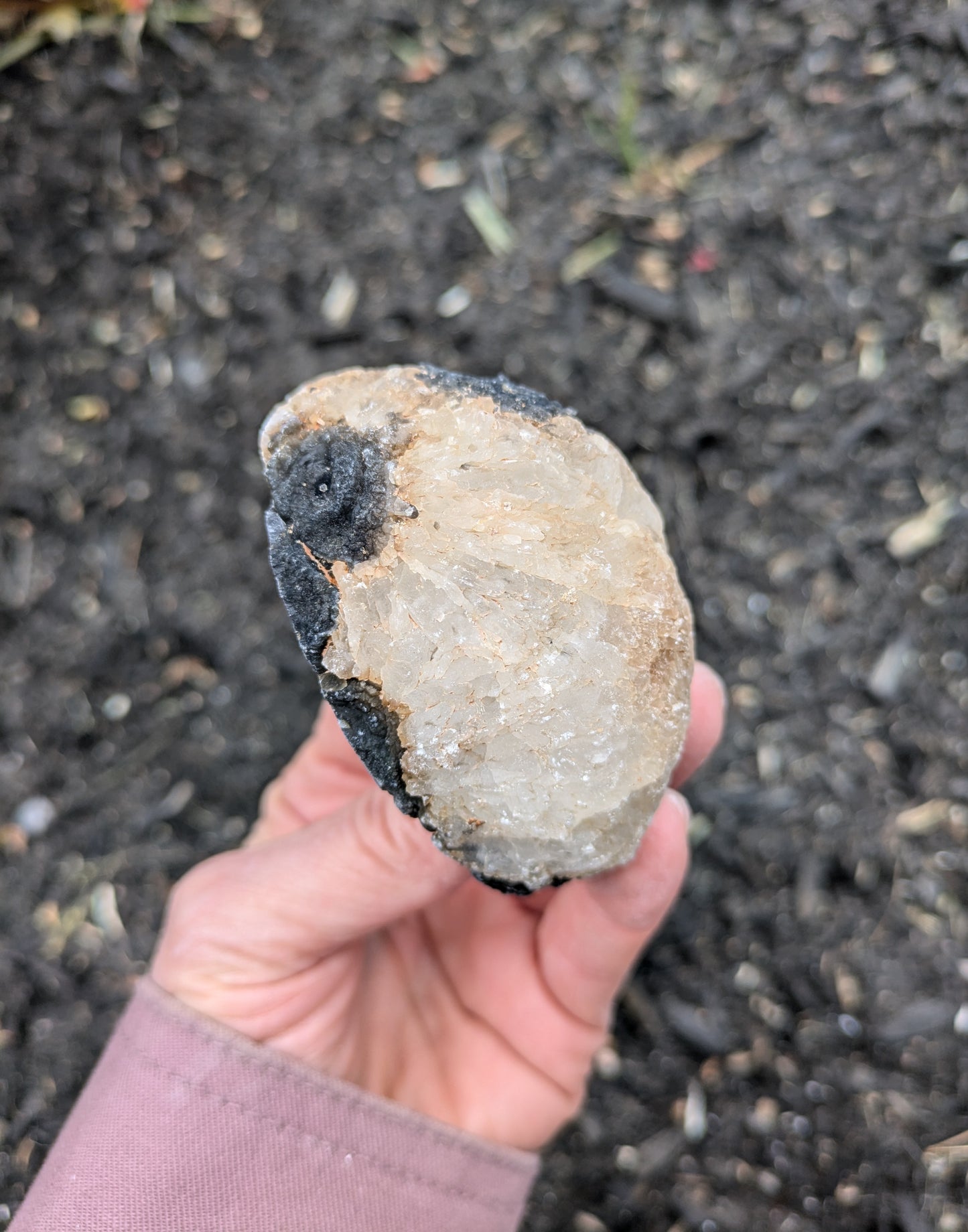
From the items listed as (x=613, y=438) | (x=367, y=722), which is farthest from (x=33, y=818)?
(x=613, y=438)

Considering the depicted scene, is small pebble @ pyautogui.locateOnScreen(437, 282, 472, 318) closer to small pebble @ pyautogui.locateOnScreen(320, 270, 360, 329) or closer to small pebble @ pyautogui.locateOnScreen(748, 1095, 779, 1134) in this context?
small pebble @ pyautogui.locateOnScreen(320, 270, 360, 329)

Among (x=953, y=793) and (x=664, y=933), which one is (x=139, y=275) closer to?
(x=664, y=933)

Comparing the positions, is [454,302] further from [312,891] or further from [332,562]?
[312,891]

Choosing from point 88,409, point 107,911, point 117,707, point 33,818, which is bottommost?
point 107,911

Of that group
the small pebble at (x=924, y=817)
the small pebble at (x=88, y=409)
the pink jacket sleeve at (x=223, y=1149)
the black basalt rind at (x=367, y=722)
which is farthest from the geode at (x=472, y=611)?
the small pebble at (x=88, y=409)

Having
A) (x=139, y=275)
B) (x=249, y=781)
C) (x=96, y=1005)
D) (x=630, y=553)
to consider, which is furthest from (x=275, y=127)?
(x=96, y=1005)

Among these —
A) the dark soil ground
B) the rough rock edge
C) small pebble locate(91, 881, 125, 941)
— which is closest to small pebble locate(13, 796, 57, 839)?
the dark soil ground

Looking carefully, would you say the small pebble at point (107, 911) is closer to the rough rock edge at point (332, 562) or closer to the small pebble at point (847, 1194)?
the rough rock edge at point (332, 562)
